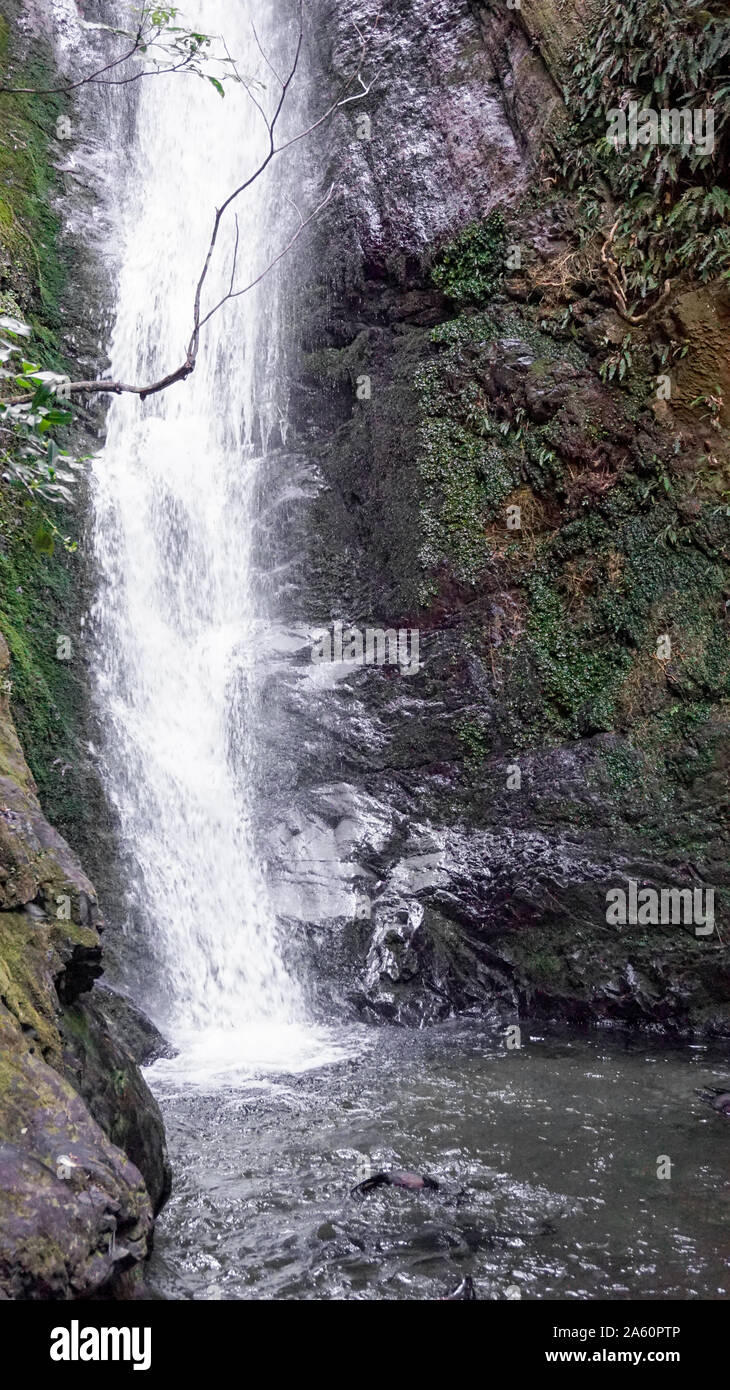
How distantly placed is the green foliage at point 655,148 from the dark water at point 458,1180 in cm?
746

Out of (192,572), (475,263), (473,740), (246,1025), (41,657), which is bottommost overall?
(246,1025)

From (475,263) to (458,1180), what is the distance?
30.6 ft

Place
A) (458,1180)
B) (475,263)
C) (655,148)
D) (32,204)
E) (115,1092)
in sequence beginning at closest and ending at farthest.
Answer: (115,1092), (458,1180), (655,148), (475,263), (32,204)

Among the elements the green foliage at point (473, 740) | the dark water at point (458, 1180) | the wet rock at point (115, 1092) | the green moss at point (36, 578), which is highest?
the green moss at point (36, 578)

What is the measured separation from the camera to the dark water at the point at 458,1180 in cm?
391

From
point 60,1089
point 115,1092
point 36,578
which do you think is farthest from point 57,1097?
point 36,578

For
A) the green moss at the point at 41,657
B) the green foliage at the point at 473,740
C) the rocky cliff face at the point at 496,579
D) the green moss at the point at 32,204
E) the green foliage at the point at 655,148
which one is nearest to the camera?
the rocky cliff face at the point at 496,579

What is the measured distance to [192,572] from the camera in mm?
10703

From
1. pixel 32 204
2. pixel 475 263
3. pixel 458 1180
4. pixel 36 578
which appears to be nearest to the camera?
pixel 458 1180

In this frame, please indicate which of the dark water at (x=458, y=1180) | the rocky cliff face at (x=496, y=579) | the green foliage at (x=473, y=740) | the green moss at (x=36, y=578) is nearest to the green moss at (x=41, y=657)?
the green moss at (x=36, y=578)

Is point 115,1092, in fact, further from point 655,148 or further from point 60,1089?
point 655,148

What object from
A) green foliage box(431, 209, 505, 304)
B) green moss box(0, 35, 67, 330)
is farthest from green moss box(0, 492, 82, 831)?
green foliage box(431, 209, 505, 304)

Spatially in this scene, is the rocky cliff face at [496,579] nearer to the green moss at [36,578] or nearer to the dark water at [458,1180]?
the dark water at [458,1180]

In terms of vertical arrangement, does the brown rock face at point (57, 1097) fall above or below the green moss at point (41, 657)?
below
